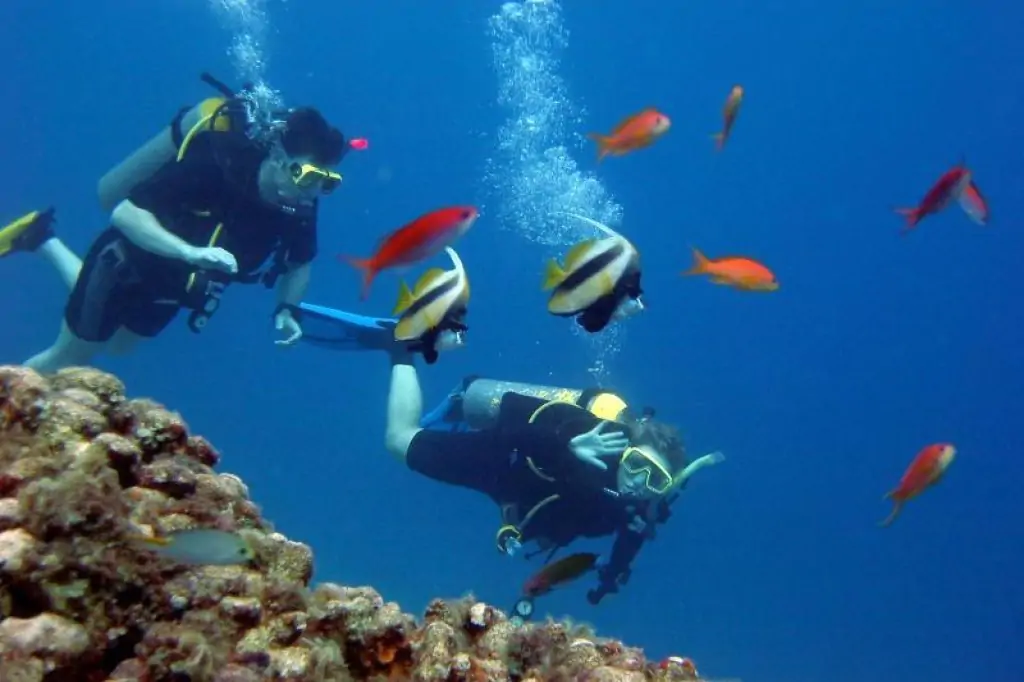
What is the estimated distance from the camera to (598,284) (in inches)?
99.4

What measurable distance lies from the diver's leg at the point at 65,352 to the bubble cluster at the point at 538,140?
18852 millimetres

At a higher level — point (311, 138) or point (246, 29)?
point (246, 29)

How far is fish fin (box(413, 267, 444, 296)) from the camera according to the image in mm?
2707

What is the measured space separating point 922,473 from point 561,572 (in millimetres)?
2607

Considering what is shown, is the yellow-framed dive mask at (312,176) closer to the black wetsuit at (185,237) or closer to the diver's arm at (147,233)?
the black wetsuit at (185,237)

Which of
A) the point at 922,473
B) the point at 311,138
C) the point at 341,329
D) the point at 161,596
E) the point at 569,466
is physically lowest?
the point at 161,596

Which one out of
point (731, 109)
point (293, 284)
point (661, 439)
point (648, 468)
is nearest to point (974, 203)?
point (731, 109)

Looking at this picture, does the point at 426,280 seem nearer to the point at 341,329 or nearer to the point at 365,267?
the point at 365,267

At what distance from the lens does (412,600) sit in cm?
2984

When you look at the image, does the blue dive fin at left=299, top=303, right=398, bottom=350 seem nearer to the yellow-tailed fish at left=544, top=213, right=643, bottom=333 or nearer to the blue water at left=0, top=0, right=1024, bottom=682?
the yellow-tailed fish at left=544, top=213, right=643, bottom=333

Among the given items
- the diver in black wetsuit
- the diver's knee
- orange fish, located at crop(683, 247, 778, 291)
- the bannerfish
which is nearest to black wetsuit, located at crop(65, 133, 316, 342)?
the diver in black wetsuit

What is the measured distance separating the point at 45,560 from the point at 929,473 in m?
4.79

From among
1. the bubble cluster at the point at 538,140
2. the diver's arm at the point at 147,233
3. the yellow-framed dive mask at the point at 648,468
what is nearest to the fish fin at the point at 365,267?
the yellow-framed dive mask at the point at 648,468

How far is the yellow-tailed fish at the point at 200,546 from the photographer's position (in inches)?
78.4
